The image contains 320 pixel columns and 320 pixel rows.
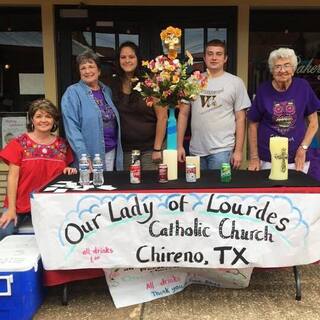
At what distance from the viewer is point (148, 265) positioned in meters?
3.12

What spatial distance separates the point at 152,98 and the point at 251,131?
1054 mm

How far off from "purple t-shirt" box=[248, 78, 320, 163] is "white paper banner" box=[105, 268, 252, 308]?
108 cm

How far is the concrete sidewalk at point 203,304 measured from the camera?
312 cm

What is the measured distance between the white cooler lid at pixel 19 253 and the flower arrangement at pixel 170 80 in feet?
4.22

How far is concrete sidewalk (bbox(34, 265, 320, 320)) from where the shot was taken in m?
3.12

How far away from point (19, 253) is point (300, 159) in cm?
A: 220

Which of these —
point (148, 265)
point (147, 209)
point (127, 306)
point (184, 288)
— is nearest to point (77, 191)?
point (147, 209)

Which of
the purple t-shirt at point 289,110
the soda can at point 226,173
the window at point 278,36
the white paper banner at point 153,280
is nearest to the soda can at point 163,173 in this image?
the soda can at point 226,173

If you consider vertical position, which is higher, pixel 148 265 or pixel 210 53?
pixel 210 53

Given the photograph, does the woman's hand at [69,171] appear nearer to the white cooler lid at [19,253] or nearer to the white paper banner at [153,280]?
the white cooler lid at [19,253]

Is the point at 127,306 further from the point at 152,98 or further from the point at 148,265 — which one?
the point at 152,98

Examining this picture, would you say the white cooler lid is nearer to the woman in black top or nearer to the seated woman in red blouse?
the seated woman in red blouse

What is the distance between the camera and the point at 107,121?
3828 millimetres

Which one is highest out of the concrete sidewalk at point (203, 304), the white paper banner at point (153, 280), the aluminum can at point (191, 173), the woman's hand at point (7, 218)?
the aluminum can at point (191, 173)
